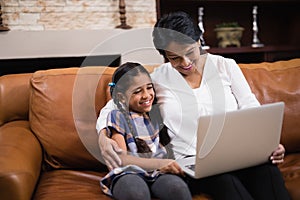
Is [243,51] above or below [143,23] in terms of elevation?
below

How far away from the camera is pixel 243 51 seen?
9.77 ft

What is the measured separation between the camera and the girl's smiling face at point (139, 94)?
137 centimetres

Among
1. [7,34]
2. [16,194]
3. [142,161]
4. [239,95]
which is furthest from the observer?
[7,34]

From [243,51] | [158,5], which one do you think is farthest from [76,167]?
[243,51]

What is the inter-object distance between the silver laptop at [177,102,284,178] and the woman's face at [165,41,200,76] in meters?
0.39

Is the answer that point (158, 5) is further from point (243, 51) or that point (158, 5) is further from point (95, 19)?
point (243, 51)

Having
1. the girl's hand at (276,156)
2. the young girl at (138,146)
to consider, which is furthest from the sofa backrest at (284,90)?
the young girl at (138,146)

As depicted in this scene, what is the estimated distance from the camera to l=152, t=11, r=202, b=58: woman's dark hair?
1428 millimetres

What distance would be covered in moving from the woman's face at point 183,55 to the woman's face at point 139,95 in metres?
0.14

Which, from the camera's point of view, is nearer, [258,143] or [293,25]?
[258,143]

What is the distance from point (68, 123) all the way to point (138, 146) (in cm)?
38

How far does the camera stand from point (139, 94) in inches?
53.9

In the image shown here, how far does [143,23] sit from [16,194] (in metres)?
1.92

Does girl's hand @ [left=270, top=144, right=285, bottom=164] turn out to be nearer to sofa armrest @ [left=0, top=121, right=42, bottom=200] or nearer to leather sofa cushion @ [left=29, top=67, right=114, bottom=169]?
leather sofa cushion @ [left=29, top=67, right=114, bottom=169]
